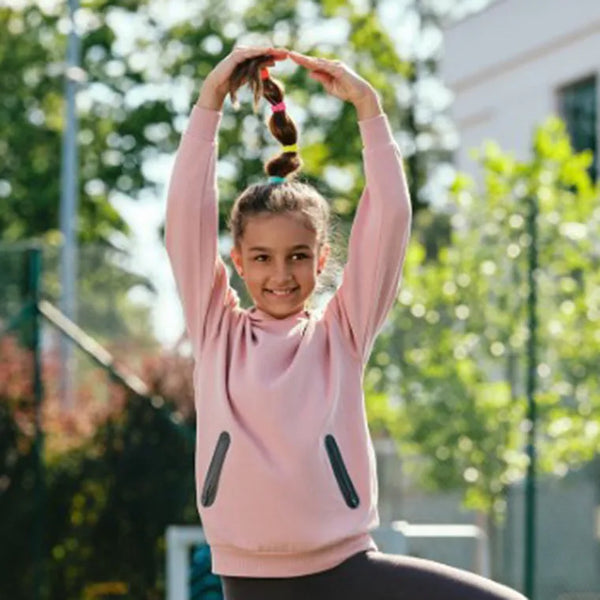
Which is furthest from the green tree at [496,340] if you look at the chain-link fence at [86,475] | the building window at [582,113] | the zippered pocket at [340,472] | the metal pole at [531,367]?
the building window at [582,113]

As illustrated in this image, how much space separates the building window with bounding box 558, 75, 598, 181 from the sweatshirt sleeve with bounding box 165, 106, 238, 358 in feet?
39.3

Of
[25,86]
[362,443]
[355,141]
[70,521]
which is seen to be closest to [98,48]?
[25,86]

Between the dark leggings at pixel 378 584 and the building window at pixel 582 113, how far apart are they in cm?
1225

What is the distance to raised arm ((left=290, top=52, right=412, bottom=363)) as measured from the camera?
3598 mm

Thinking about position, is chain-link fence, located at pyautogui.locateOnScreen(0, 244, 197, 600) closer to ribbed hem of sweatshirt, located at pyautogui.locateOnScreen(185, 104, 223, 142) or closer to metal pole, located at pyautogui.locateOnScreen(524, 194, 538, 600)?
metal pole, located at pyautogui.locateOnScreen(524, 194, 538, 600)

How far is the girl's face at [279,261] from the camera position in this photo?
3531mm

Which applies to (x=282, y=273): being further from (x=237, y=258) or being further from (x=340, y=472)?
(x=340, y=472)

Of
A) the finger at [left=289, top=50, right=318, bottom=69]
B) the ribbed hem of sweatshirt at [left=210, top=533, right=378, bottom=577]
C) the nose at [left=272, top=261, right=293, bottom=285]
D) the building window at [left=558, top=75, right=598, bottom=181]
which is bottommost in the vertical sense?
the ribbed hem of sweatshirt at [left=210, top=533, right=378, bottom=577]

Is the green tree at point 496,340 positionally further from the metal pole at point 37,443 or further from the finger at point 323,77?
the finger at point 323,77

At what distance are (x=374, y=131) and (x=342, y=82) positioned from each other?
118mm

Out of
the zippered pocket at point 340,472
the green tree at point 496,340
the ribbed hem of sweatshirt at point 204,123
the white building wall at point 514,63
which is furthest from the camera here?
the white building wall at point 514,63

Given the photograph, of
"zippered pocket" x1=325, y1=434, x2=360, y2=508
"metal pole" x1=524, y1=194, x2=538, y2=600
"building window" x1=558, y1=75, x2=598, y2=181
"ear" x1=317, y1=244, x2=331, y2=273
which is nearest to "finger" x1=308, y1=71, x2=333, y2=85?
"ear" x1=317, y1=244, x2=331, y2=273

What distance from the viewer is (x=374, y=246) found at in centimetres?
361

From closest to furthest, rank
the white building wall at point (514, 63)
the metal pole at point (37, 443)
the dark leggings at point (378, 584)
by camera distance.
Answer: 1. the dark leggings at point (378, 584)
2. the metal pole at point (37, 443)
3. the white building wall at point (514, 63)
